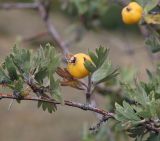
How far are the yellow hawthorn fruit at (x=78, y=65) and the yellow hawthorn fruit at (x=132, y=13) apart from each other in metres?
0.14

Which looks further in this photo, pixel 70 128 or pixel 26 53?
pixel 70 128

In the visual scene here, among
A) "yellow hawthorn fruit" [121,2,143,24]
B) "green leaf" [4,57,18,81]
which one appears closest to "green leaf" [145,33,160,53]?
"yellow hawthorn fruit" [121,2,143,24]

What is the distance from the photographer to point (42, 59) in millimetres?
868

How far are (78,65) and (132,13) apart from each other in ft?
0.57

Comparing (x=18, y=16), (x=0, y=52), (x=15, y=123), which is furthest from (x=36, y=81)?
(x=18, y=16)

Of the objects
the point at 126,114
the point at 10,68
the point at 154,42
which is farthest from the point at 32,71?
the point at 154,42

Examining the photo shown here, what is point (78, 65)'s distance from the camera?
87cm

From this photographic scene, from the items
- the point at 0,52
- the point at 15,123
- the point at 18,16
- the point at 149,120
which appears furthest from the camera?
the point at 18,16

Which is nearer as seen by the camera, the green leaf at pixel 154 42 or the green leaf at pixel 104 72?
the green leaf at pixel 104 72

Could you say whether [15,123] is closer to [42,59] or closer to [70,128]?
[70,128]

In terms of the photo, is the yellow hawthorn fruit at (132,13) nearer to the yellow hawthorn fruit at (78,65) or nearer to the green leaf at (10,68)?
the yellow hawthorn fruit at (78,65)

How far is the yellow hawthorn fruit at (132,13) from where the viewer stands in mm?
956

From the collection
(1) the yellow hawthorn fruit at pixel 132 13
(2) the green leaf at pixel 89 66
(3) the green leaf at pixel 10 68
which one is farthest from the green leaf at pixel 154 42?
(3) the green leaf at pixel 10 68

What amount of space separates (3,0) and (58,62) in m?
6.94
